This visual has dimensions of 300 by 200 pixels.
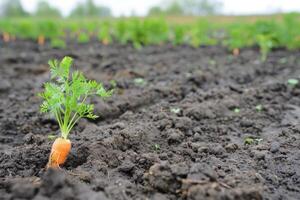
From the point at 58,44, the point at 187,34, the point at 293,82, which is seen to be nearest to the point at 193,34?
the point at 187,34

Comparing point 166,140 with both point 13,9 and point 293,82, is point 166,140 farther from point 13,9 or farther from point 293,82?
point 13,9

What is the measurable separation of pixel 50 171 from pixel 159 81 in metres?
4.52

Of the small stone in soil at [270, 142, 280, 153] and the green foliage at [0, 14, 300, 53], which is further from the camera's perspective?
the green foliage at [0, 14, 300, 53]

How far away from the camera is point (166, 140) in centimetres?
396

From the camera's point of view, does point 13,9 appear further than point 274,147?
Yes

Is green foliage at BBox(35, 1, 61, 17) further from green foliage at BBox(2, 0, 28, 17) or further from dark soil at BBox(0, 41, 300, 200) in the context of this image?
dark soil at BBox(0, 41, 300, 200)

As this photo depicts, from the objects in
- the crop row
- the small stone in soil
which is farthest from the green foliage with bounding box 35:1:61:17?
the small stone in soil

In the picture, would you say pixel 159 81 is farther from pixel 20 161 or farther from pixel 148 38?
pixel 148 38

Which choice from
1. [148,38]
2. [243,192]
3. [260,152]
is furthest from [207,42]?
[243,192]

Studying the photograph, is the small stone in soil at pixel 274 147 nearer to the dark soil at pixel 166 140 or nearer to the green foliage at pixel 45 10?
the dark soil at pixel 166 140

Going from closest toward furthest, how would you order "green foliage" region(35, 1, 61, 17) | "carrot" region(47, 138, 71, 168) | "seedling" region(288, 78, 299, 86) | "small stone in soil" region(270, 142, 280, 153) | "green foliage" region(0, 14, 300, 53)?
"carrot" region(47, 138, 71, 168) → "small stone in soil" region(270, 142, 280, 153) → "seedling" region(288, 78, 299, 86) → "green foliage" region(0, 14, 300, 53) → "green foliage" region(35, 1, 61, 17)

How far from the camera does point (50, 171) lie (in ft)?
8.49

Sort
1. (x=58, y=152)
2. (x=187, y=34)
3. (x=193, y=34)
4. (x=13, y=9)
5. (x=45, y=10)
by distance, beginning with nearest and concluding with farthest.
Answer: (x=58, y=152)
(x=193, y=34)
(x=187, y=34)
(x=13, y=9)
(x=45, y=10)

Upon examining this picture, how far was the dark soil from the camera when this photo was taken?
275cm
